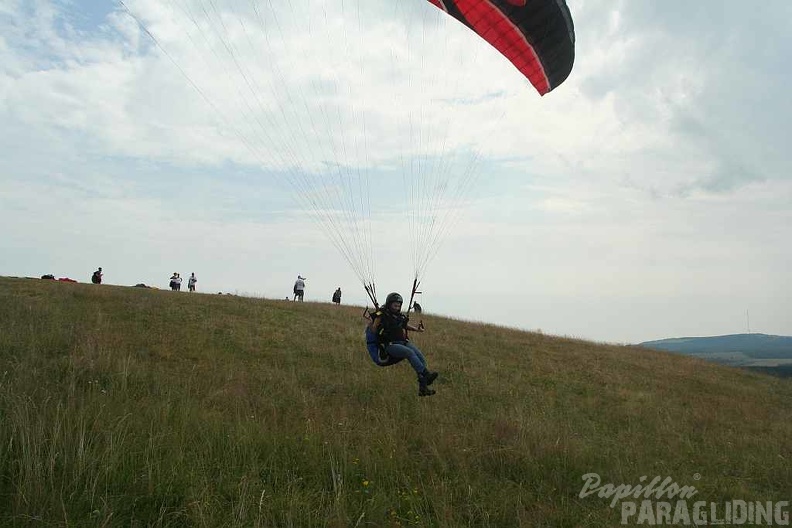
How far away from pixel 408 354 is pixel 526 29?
21.3ft

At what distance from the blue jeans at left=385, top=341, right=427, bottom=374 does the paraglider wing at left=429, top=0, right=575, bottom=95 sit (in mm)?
6095

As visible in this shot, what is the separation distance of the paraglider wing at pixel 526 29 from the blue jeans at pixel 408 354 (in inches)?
240

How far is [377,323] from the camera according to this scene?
363 inches

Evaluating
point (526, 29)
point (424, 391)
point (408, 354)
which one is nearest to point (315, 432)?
point (424, 391)

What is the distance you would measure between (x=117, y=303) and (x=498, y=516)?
1428 cm

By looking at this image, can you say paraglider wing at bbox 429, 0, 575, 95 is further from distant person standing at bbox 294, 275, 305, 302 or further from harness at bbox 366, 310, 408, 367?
distant person standing at bbox 294, 275, 305, 302

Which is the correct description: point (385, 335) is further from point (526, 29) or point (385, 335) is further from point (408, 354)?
point (526, 29)

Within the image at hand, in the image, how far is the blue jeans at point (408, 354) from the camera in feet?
29.5

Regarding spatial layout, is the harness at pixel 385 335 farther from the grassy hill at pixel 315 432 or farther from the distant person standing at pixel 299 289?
the distant person standing at pixel 299 289

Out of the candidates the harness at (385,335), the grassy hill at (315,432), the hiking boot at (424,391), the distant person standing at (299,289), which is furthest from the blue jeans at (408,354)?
the distant person standing at (299,289)

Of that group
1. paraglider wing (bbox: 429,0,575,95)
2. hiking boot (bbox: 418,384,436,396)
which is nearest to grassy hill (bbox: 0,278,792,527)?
hiking boot (bbox: 418,384,436,396)

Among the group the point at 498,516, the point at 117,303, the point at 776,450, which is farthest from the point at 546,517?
the point at 117,303

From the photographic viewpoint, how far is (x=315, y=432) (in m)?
6.27

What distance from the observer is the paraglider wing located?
9.72 meters
